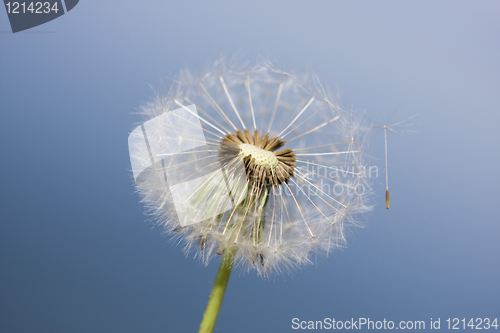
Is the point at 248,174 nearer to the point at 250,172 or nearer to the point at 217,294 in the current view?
the point at 250,172

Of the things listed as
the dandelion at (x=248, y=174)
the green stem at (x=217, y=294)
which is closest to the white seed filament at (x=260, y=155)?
the dandelion at (x=248, y=174)

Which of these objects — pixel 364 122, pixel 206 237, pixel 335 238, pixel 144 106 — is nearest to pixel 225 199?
pixel 206 237

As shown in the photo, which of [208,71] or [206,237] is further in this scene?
[208,71]

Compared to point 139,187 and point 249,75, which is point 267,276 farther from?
point 249,75

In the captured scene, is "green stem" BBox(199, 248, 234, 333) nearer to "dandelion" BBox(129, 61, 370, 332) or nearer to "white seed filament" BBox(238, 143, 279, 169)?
"dandelion" BBox(129, 61, 370, 332)

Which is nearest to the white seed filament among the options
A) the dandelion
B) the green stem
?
the dandelion

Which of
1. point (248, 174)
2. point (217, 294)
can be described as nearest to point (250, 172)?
point (248, 174)

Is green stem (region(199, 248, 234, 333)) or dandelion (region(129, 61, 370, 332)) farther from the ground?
dandelion (region(129, 61, 370, 332))

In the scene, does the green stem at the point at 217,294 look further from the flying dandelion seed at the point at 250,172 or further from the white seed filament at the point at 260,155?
the white seed filament at the point at 260,155
